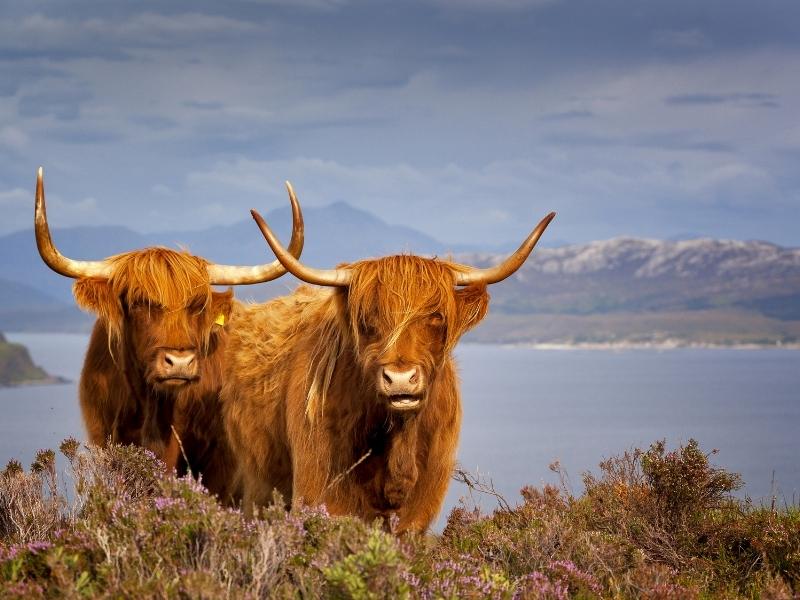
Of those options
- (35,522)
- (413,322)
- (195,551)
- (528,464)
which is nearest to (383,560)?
(195,551)

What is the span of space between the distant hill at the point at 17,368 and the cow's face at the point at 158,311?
163556 mm

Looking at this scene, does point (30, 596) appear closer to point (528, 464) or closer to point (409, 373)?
point (409, 373)

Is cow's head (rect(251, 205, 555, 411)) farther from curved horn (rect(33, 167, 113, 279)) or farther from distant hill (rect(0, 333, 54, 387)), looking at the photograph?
distant hill (rect(0, 333, 54, 387))

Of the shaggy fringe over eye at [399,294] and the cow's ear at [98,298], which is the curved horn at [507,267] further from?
the cow's ear at [98,298]

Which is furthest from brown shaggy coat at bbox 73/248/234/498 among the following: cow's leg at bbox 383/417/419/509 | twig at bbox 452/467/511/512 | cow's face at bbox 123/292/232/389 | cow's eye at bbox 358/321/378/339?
twig at bbox 452/467/511/512

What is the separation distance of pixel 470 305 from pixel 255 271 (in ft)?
6.54

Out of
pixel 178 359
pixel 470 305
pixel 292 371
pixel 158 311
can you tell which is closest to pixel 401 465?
pixel 470 305

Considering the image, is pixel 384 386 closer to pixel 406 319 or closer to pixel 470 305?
pixel 406 319

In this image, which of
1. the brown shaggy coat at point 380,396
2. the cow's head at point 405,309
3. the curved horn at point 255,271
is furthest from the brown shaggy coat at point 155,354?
the cow's head at point 405,309

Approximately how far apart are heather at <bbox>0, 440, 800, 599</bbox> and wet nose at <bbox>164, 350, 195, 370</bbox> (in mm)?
522

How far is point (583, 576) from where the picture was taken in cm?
460

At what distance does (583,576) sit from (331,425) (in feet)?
5.28

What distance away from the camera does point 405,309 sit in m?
5.27

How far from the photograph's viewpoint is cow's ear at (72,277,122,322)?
6434mm
